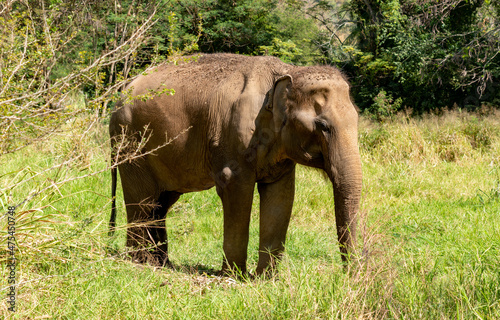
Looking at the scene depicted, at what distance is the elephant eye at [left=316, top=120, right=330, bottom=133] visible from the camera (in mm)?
4569

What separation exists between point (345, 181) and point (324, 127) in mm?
493

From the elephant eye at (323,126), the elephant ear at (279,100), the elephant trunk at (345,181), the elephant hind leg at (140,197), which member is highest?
the elephant ear at (279,100)

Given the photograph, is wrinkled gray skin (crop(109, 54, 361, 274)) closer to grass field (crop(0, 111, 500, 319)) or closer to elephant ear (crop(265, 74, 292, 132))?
elephant ear (crop(265, 74, 292, 132))

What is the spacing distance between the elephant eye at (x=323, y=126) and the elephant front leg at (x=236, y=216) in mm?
853

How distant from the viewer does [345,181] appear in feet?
14.4

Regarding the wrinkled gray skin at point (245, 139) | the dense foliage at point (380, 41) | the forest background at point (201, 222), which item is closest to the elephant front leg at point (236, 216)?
the wrinkled gray skin at point (245, 139)

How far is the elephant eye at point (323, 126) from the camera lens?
4569 mm

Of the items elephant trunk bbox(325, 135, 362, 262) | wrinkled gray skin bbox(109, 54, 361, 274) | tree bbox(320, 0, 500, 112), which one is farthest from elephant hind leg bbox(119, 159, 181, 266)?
tree bbox(320, 0, 500, 112)

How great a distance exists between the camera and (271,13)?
22.4m

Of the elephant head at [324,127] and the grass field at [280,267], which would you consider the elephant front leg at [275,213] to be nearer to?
the grass field at [280,267]

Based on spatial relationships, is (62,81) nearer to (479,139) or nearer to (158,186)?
(158,186)

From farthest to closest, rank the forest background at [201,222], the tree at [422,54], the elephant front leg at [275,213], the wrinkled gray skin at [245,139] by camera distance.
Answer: the tree at [422,54] → the elephant front leg at [275,213] → the wrinkled gray skin at [245,139] → the forest background at [201,222]

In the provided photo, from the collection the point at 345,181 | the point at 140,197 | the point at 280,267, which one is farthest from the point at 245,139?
the point at 140,197

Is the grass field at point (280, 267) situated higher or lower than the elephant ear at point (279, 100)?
lower
